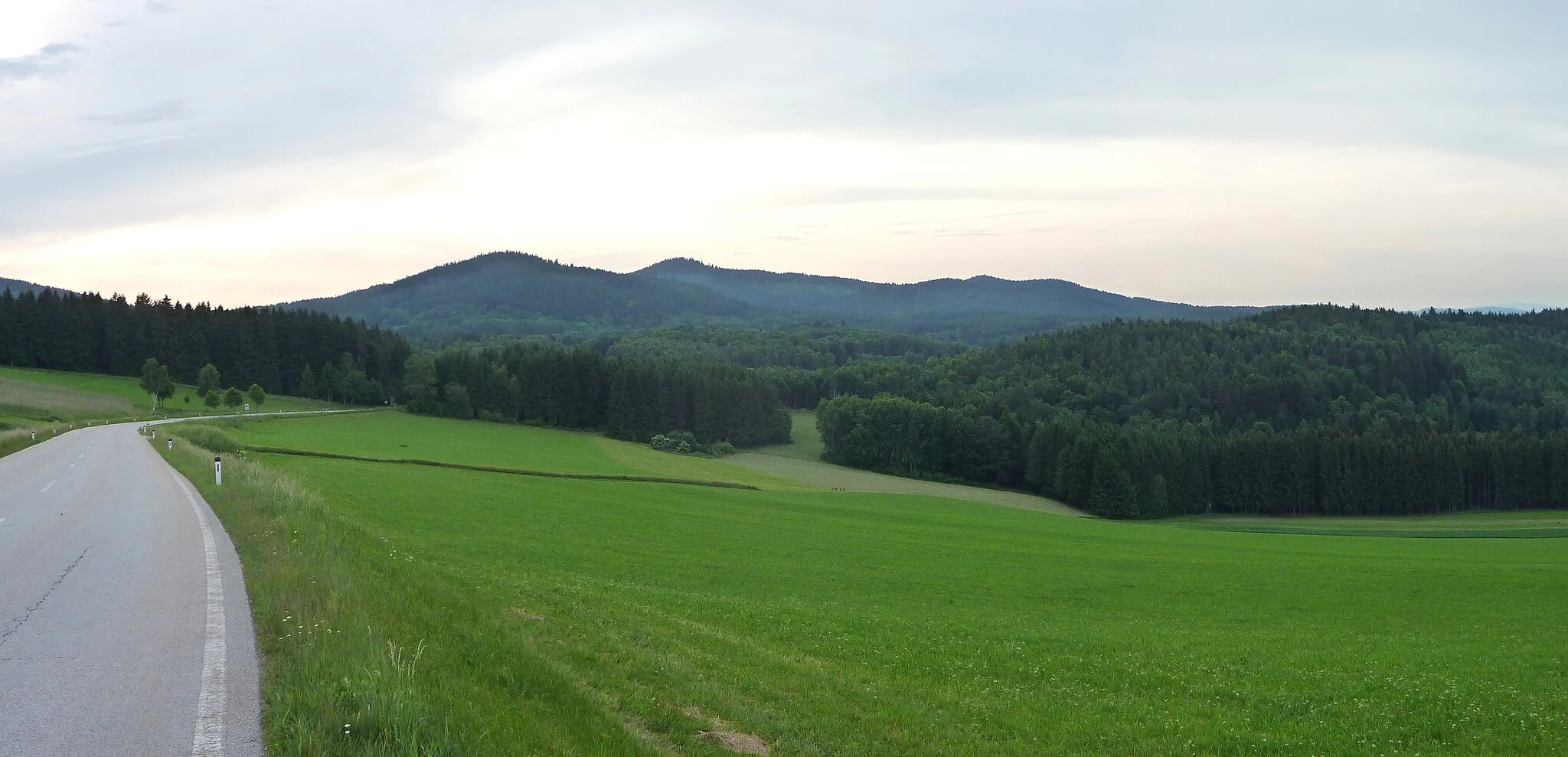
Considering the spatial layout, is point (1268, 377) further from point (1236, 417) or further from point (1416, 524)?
point (1416, 524)

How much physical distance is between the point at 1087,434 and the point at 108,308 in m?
119

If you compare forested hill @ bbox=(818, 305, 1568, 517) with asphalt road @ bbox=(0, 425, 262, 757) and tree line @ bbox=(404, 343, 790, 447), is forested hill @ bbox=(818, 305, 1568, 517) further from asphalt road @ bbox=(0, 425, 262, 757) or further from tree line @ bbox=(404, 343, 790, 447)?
asphalt road @ bbox=(0, 425, 262, 757)

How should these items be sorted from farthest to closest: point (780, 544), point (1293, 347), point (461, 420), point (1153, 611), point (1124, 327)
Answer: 1. point (1124, 327)
2. point (1293, 347)
3. point (461, 420)
4. point (780, 544)
5. point (1153, 611)

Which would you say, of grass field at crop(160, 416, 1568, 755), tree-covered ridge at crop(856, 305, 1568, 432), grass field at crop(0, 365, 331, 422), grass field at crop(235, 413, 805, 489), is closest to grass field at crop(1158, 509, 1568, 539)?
tree-covered ridge at crop(856, 305, 1568, 432)

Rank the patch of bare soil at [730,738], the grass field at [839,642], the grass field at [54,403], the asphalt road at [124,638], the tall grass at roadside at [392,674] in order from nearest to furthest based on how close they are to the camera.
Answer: the tall grass at roadside at [392,674] → the asphalt road at [124,638] → the patch of bare soil at [730,738] → the grass field at [839,642] → the grass field at [54,403]

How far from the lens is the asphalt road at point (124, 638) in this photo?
7.55m

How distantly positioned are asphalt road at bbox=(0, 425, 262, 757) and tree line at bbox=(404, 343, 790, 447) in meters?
93.8

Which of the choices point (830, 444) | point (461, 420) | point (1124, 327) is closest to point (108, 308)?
point (461, 420)

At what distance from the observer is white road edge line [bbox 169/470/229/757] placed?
7312 millimetres

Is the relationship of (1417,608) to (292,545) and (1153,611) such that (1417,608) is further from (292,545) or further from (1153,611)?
(292,545)

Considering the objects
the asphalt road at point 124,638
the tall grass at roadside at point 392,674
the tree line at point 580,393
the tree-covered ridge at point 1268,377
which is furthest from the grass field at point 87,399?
the tree-covered ridge at point 1268,377

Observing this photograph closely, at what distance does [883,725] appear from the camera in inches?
400

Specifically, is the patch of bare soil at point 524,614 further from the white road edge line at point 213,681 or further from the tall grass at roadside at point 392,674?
the white road edge line at point 213,681

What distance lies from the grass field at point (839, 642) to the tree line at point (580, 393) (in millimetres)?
76217
